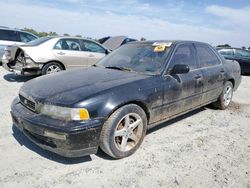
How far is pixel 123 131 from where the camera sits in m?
Result: 3.40

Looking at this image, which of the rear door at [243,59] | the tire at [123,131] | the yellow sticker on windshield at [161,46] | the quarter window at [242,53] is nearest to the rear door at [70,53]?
the yellow sticker on windshield at [161,46]

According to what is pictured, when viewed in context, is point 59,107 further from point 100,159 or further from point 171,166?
point 171,166

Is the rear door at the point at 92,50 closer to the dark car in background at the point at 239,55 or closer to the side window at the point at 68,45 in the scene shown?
the side window at the point at 68,45

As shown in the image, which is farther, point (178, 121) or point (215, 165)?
point (178, 121)

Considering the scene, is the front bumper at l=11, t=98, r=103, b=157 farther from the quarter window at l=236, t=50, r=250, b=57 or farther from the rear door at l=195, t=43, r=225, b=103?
the quarter window at l=236, t=50, r=250, b=57

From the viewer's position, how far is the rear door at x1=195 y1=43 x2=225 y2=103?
16.3 ft

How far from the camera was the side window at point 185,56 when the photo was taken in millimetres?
4312

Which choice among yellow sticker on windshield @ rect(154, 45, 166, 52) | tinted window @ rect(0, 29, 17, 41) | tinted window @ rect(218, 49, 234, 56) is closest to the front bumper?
yellow sticker on windshield @ rect(154, 45, 166, 52)

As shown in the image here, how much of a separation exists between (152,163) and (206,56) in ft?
9.03

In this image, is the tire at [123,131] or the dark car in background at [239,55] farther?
the dark car in background at [239,55]

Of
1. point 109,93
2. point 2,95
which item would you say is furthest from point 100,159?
point 2,95

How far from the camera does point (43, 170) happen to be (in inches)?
122

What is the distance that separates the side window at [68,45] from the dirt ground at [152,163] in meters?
3.91

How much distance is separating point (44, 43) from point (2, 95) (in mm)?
2289
